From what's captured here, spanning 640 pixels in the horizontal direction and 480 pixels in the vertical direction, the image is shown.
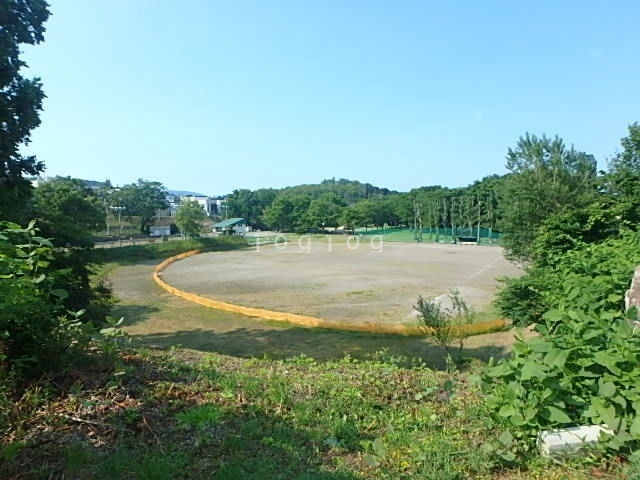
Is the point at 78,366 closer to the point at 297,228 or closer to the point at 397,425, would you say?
the point at 397,425

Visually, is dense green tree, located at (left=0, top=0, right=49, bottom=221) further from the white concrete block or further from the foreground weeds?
the white concrete block

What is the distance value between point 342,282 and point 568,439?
65.3ft

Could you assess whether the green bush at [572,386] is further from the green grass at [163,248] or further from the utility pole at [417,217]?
the utility pole at [417,217]

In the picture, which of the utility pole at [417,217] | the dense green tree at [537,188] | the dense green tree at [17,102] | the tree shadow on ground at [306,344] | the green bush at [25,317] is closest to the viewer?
the green bush at [25,317]

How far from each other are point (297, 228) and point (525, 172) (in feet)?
207

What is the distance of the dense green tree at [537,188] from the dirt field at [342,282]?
3.07 metres

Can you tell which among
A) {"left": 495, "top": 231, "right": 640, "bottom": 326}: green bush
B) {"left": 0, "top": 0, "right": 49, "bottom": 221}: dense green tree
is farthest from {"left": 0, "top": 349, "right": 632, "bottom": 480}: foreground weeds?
{"left": 0, "top": 0, "right": 49, "bottom": 221}: dense green tree

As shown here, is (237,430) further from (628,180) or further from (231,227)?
(231,227)

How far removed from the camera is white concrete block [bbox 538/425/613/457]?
2.23m

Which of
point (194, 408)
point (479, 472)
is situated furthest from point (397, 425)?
point (194, 408)

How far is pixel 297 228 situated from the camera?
77.1 meters

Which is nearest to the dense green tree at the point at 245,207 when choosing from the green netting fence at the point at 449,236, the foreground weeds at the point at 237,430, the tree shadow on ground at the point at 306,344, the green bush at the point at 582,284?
the green netting fence at the point at 449,236

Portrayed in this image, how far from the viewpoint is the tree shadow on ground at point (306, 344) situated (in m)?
9.97

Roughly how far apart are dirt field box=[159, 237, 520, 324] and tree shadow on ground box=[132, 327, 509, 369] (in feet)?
6.37
